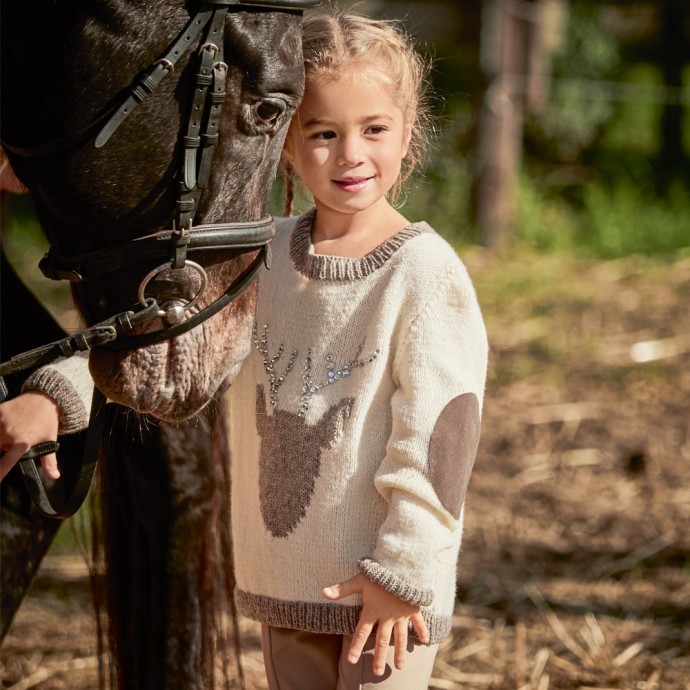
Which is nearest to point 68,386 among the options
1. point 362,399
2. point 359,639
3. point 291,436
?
point 291,436

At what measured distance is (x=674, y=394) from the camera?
13.9 ft

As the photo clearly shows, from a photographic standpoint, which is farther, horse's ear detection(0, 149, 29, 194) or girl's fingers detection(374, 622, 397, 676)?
horse's ear detection(0, 149, 29, 194)

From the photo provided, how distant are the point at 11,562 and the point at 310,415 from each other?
831mm

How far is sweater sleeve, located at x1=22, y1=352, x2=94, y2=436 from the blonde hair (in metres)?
0.53

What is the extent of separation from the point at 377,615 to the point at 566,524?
78.5 inches

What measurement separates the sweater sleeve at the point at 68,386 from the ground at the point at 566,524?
1.09 m

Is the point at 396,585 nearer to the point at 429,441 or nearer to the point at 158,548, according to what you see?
the point at 429,441

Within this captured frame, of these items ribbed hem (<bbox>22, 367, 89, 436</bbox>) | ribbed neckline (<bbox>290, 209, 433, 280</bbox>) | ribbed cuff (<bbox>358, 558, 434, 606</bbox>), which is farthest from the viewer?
ribbed hem (<bbox>22, 367, 89, 436</bbox>)

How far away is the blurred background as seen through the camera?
8.86ft

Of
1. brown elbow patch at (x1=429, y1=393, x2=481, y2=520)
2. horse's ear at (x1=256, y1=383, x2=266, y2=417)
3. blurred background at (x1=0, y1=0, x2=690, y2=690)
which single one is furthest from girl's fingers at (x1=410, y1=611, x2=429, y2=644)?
blurred background at (x1=0, y1=0, x2=690, y2=690)

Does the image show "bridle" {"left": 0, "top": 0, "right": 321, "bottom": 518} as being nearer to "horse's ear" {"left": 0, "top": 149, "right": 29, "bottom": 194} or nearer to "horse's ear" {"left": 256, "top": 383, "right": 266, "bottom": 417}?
"horse's ear" {"left": 256, "top": 383, "right": 266, "bottom": 417}

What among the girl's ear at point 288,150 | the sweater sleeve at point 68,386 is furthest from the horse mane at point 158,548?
the girl's ear at point 288,150

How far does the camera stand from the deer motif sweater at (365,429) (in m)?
1.44

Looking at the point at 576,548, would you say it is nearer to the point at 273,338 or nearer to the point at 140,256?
the point at 273,338
